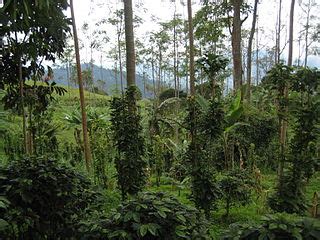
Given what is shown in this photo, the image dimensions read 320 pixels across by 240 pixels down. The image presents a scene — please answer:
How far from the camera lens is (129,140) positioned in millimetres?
5078

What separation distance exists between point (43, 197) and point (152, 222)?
1269 mm

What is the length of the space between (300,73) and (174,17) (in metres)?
17.4

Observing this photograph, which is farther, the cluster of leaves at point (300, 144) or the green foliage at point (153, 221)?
the cluster of leaves at point (300, 144)

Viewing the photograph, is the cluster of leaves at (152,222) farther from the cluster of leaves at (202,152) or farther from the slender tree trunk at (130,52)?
the slender tree trunk at (130,52)

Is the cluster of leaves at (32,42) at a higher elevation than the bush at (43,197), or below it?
higher

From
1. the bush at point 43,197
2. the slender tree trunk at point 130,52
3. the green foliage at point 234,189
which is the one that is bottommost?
the green foliage at point 234,189

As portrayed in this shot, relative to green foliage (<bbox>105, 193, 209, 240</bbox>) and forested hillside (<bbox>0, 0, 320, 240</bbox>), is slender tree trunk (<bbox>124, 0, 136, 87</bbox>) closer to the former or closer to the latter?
forested hillside (<bbox>0, 0, 320, 240</bbox>)

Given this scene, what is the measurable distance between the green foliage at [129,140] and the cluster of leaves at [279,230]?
123 inches

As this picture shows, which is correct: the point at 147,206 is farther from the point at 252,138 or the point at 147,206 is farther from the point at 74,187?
the point at 252,138

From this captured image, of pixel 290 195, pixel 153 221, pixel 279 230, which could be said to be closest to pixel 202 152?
pixel 290 195

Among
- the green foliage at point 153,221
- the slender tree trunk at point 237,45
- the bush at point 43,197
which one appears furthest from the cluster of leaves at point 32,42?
the slender tree trunk at point 237,45

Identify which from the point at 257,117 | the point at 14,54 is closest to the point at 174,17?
the point at 257,117

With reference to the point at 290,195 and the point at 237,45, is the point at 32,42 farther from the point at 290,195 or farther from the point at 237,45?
the point at 237,45

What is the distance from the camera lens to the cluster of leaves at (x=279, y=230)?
1.92m
